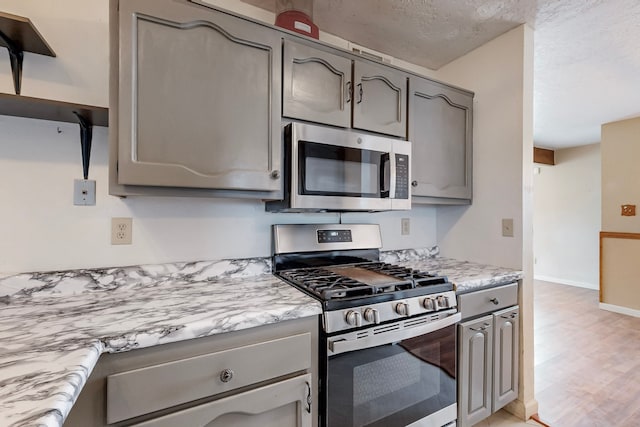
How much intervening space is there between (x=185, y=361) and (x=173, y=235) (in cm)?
73

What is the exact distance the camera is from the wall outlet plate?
1.29 m

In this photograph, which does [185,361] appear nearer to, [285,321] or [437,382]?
[285,321]

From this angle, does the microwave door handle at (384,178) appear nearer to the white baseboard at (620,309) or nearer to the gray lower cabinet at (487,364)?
the gray lower cabinet at (487,364)

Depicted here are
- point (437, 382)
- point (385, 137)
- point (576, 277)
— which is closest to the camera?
point (437, 382)

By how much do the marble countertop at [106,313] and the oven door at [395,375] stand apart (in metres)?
0.24

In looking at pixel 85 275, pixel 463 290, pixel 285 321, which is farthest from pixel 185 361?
pixel 463 290

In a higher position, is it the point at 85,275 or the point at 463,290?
the point at 85,275

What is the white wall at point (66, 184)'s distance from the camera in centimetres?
120

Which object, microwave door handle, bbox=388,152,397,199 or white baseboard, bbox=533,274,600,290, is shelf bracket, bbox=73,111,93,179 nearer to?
microwave door handle, bbox=388,152,397,199

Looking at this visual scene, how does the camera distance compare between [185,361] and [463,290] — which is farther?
[463,290]

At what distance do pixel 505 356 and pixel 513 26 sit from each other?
2000 mm

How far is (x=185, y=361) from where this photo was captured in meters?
0.91

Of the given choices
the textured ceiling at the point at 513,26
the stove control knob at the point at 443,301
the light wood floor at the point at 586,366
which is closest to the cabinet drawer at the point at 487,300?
the stove control knob at the point at 443,301

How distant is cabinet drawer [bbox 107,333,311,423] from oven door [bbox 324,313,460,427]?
165 mm
